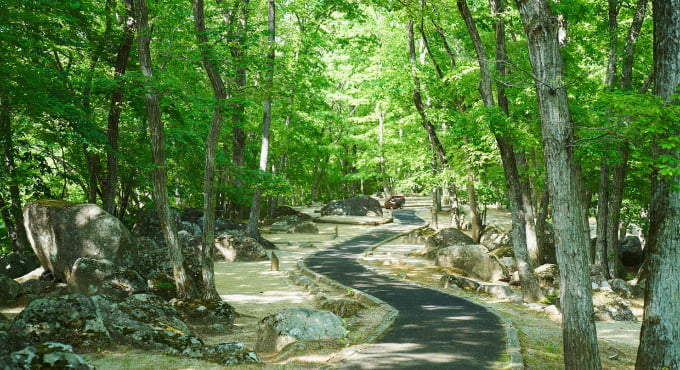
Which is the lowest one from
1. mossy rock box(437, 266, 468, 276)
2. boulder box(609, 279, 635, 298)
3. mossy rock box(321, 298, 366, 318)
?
boulder box(609, 279, 635, 298)

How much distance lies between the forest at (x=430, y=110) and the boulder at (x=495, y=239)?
66cm

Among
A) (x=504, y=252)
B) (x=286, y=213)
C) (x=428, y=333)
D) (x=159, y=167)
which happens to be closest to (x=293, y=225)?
(x=286, y=213)

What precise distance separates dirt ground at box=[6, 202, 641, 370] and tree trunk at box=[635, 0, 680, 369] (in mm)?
1366

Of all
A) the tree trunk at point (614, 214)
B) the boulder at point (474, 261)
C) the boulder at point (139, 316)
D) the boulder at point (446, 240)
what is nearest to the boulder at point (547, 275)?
the boulder at point (474, 261)

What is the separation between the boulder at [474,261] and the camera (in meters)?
14.7

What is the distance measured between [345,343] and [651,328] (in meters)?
4.34

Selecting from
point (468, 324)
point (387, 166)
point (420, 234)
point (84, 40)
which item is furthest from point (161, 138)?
point (387, 166)

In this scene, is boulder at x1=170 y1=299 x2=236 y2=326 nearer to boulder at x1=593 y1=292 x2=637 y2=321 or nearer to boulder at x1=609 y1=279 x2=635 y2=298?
boulder at x1=593 y1=292 x2=637 y2=321

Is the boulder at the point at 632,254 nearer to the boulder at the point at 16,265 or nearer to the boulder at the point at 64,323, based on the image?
the boulder at the point at 64,323

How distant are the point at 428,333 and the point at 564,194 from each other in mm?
3316

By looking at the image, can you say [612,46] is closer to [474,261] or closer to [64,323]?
[474,261]

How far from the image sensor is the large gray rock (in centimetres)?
1131

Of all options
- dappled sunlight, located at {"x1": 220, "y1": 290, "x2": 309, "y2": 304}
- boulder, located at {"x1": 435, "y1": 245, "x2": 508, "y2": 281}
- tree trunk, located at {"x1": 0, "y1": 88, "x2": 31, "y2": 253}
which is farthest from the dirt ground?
tree trunk, located at {"x1": 0, "y1": 88, "x2": 31, "y2": 253}

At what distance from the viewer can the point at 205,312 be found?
940cm
